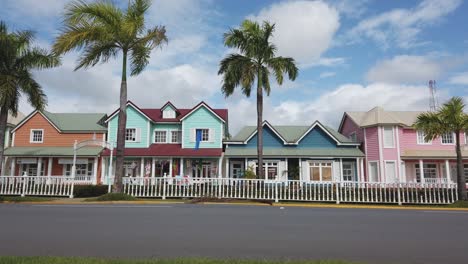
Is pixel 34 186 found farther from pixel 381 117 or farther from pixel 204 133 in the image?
pixel 381 117

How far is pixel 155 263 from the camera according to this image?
447cm

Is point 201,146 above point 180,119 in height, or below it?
below

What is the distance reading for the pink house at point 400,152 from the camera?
86.5 ft

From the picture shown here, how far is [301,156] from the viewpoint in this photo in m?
25.7

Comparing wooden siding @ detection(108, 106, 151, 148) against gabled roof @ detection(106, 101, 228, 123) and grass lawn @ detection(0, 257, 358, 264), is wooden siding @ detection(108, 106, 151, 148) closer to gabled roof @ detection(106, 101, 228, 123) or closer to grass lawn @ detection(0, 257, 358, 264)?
gabled roof @ detection(106, 101, 228, 123)

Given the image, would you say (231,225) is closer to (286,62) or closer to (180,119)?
(286,62)

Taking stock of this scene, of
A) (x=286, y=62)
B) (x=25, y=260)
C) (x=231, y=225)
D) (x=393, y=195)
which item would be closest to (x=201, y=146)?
(x=286, y=62)

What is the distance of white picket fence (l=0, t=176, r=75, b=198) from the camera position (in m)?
18.0

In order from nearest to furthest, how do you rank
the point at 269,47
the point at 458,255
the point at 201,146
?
1. the point at 458,255
2. the point at 269,47
3. the point at 201,146

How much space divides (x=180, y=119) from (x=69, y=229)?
66.4ft

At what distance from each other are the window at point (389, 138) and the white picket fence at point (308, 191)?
33.3 ft

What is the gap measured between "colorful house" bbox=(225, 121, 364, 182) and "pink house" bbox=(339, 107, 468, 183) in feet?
4.38

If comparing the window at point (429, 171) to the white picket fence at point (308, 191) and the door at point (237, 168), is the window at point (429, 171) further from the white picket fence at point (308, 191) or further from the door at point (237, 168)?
the door at point (237, 168)

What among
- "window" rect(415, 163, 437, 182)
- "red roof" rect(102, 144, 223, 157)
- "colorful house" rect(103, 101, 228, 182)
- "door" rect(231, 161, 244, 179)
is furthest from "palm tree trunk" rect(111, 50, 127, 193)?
"window" rect(415, 163, 437, 182)
